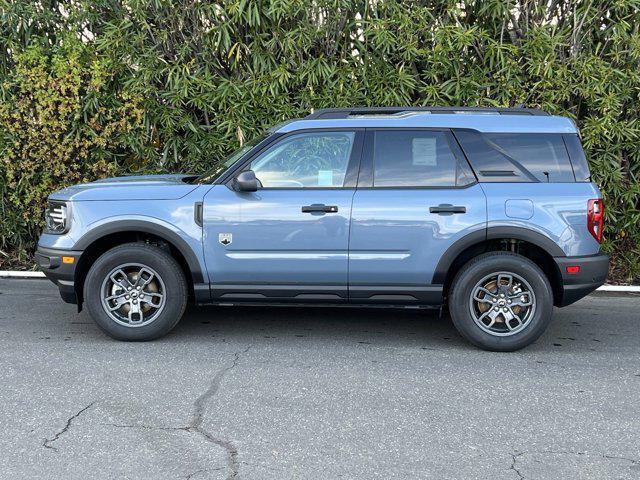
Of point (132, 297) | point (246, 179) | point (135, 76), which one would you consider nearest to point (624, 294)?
point (246, 179)

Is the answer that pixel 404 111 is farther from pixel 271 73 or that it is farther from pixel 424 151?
pixel 271 73

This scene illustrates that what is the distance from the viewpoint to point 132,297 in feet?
19.7

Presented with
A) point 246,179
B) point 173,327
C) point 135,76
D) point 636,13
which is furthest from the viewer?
point 135,76

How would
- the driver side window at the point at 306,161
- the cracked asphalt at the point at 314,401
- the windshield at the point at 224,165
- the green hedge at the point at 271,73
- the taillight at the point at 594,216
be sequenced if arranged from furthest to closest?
the green hedge at the point at 271,73 → the windshield at the point at 224,165 → the driver side window at the point at 306,161 → the taillight at the point at 594,216 → the cracked asphalt at the point at 314,401

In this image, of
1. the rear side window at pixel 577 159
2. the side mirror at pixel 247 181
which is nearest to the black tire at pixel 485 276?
the rear side window at pixel 577 159

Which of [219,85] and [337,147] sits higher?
[219,85]

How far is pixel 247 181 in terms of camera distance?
5797 mm

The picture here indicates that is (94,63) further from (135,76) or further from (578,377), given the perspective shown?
(578,377)

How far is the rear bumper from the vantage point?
19.1 feet

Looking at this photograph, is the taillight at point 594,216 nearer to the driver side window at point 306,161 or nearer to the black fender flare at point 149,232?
the driver side window at point 306,161

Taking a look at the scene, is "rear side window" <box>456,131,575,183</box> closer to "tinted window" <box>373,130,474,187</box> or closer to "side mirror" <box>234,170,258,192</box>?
"tinted window" <box>373,130,474,187</box>

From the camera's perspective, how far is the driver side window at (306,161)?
19.6ft

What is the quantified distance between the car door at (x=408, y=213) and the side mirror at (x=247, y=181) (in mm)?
781

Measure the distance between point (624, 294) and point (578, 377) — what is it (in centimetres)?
342
